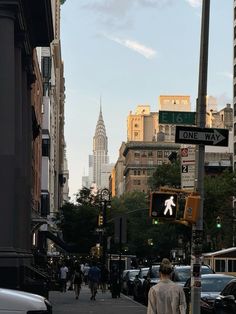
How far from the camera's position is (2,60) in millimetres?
23859

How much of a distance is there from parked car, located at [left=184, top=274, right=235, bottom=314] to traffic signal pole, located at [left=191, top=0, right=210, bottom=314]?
617 cm

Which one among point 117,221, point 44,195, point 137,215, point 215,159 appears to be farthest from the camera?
point 215,159

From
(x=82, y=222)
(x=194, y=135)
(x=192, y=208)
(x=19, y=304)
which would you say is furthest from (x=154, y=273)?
(x=82, y=222)

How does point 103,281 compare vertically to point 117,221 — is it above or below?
below

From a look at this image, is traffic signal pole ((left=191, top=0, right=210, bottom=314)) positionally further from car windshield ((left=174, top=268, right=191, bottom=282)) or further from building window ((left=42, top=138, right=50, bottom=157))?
building window ((left=42, top=138, right=50, bottom=157))

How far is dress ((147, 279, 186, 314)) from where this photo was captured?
10703mm

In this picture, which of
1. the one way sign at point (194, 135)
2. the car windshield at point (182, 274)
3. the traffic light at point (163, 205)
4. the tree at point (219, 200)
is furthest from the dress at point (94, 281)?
the tree at point (219, 200)

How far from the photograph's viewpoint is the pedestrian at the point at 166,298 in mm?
10709

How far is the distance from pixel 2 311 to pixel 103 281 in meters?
38.9

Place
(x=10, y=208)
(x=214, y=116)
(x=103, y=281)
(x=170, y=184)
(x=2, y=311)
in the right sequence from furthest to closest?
(x=214, y=116) < (x=170, y=184) < (x=103, y=281) < (x=10, y=208) < (x=2, y=311)

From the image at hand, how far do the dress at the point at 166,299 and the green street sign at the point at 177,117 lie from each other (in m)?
5.05

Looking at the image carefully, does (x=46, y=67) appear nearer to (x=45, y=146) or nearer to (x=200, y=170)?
(x=45, y=146)

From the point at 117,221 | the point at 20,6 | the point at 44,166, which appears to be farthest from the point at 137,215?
the point at 20,6

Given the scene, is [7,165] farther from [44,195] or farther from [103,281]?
[44,195]
